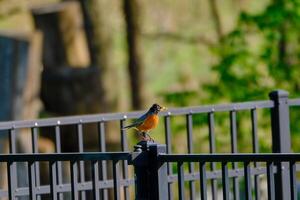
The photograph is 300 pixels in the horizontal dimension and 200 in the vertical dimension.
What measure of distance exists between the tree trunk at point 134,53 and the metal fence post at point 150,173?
14.2 meters

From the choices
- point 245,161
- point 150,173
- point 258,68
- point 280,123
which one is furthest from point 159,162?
point 258,68

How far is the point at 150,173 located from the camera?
613 centimetres

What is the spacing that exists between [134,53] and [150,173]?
1457 centimetres

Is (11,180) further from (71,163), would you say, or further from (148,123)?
(148,123)

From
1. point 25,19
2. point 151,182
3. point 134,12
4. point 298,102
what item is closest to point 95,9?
point 134,12

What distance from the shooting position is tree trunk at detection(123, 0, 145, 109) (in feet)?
67.1

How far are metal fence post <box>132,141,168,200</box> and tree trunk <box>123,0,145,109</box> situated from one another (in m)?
14.2

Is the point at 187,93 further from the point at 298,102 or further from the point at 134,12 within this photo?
the point at 298,102

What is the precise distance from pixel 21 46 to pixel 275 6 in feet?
11.1

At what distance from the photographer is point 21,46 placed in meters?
15.1

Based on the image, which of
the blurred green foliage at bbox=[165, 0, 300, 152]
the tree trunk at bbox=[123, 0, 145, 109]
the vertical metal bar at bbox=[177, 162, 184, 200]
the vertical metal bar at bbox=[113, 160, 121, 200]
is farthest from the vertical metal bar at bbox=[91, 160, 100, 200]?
the tree trunk at bbox=[123, 0, 145, 109]

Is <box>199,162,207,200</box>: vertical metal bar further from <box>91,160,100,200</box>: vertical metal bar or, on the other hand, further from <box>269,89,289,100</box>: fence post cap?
<box>269,89,289,100</box>: fence post cap

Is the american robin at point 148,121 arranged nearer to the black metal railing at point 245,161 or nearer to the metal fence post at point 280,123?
the black metal railing at point 245,161

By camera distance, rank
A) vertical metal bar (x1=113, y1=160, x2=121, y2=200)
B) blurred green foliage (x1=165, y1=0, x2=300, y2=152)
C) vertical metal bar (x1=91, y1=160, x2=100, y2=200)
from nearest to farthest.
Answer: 1. vertical metal bar (x1=113, y1=160, x2=121, y2=200)
2. vertical metal bar (x1=91, y1=160, x2=100, y2=200)
3. blurred green foliage (x1=165, y1=0, x2=300, y2=152)
